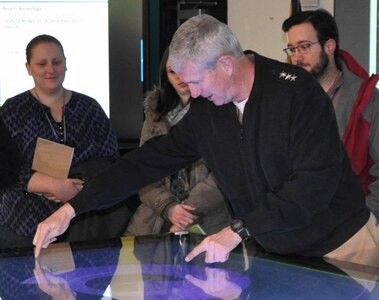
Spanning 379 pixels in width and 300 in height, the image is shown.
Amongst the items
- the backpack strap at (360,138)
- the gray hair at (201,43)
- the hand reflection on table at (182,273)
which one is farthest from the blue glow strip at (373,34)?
the gray hair at (201,43)

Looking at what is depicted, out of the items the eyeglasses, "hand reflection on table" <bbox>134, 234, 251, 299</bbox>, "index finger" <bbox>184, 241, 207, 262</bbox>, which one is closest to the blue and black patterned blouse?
the eyeglasses

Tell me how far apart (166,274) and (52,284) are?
294 millimetres

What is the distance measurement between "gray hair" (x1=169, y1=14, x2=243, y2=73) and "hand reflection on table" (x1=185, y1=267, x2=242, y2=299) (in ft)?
1.78

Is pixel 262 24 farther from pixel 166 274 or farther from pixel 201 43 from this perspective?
pixel 166 274

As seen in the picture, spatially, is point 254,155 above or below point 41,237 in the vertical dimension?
above

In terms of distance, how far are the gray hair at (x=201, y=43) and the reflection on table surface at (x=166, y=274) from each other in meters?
0.54

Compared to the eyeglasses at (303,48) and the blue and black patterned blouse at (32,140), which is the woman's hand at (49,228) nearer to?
the blue and black patterned blouse at (32,140)

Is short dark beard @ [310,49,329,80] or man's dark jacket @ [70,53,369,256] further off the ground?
short dark beard @ [310,49,329,80]

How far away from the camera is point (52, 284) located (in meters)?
2.09

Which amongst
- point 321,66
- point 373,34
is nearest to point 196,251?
point 321,66

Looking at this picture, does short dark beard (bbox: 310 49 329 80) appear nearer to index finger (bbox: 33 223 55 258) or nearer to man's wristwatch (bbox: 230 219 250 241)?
man's wristwatch (bbox: 230 219 250 241)

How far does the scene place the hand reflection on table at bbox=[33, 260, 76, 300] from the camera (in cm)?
197

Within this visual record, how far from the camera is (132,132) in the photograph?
4930mm

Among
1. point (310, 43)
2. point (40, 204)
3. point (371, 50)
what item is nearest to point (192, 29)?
point (310, 43)
